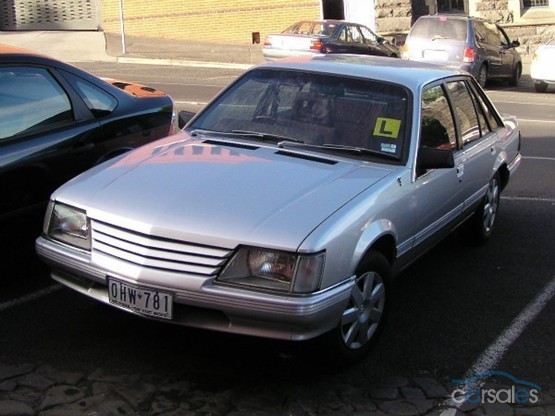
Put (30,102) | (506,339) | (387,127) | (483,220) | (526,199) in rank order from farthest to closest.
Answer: (526,199)
(483,220)
(30,102)
(387,127)
(506,339)

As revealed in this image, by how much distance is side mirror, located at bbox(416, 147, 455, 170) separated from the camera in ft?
15.8

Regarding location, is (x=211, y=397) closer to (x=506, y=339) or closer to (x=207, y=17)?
(x=506, y=339)

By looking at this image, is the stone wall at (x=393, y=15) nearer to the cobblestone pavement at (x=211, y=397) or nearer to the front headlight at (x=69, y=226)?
the front headlight at (x=69, y=226)

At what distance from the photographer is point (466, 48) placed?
17234 millimetres

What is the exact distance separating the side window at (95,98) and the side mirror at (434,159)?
2.34 metres

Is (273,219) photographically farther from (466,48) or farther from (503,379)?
(466,48)

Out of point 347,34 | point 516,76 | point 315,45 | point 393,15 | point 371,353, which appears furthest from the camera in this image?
point 393,15

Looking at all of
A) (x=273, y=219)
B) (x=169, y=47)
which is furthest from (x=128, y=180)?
(x=169, y=47)

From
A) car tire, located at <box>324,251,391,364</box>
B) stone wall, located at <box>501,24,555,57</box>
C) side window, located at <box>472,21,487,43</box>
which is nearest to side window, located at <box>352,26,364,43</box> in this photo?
side window, located at <box>472,21,487,43</box>

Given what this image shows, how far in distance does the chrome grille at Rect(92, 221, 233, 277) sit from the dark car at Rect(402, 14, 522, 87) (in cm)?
1384

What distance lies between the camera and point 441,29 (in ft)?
58.0

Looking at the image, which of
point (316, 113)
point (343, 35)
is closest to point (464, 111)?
point (316, 113)

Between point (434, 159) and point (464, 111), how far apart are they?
1330 mm

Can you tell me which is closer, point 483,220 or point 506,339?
point 506,339
